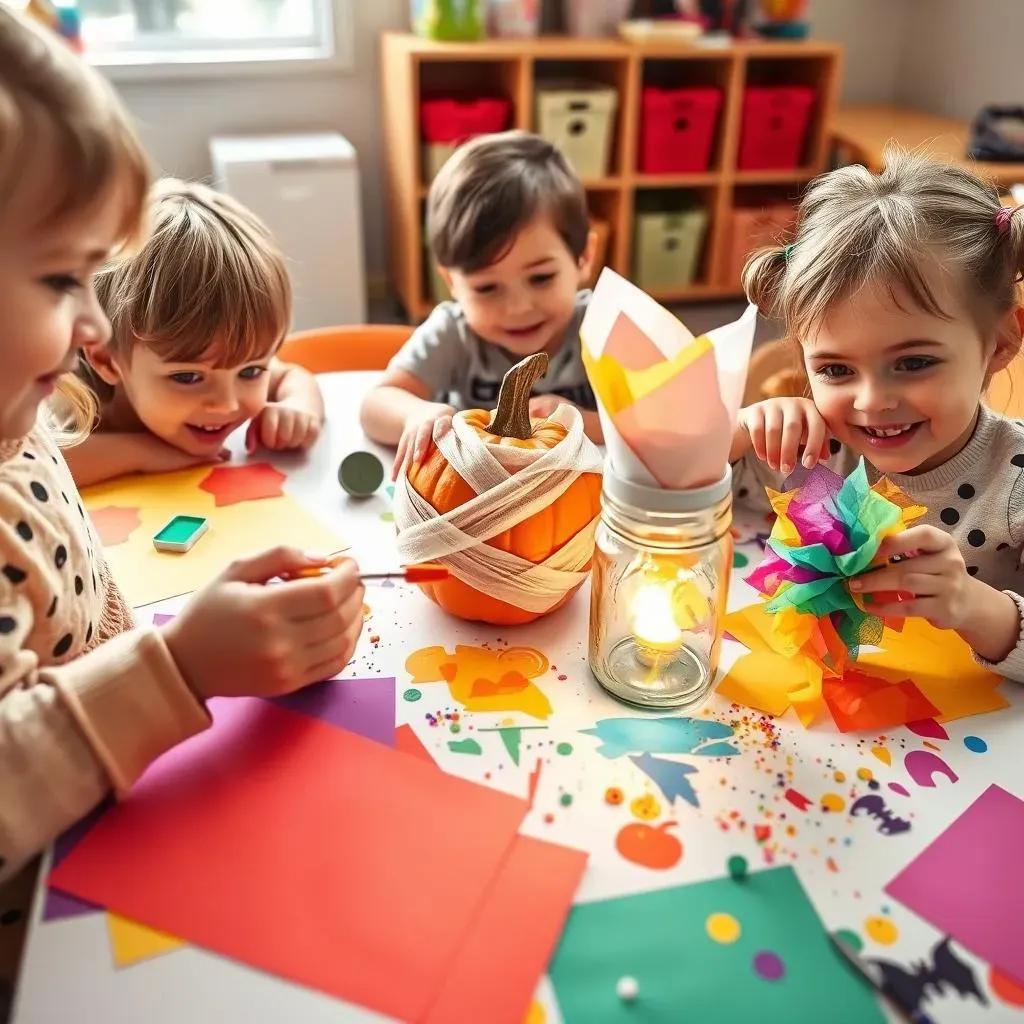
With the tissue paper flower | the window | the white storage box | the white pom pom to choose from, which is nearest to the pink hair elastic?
the tissue paper flower

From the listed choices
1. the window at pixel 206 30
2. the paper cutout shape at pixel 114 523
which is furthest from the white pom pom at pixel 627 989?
the window at pixel 206 30

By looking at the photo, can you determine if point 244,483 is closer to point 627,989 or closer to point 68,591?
point 68,591

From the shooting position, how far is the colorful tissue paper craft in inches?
29.2

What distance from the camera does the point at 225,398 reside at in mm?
1104

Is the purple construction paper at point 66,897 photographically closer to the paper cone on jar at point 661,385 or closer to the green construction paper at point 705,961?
the green construction paper at point 705,961

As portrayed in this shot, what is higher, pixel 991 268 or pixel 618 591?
pixel 991 268

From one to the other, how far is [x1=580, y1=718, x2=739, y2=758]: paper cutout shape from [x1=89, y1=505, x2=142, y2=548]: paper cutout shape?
53 centimetres

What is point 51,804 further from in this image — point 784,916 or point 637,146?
point 637,146

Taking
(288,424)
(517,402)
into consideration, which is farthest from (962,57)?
(517,402)

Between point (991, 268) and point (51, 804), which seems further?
point (991, 268)

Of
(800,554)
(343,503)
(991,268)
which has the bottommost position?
(343,503)

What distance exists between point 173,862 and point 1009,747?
1.93 feet

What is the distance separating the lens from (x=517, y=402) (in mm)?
812

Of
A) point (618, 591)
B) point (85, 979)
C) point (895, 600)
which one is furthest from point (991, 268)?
point (85, 979)
